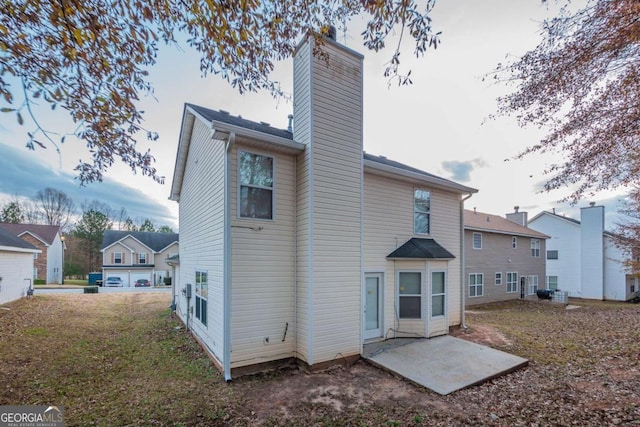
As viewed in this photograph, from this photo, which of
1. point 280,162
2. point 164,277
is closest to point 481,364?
point 280,162

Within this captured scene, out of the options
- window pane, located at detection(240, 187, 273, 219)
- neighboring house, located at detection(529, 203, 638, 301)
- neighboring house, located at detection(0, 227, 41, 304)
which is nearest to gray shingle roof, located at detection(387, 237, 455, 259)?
window pane, located at detection(240, 187, 273, 219)

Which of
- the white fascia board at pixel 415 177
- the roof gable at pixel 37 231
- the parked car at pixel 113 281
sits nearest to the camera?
the white fascia board at pixel 415 177

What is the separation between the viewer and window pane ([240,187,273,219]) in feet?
22.2

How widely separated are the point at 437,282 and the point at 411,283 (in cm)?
101

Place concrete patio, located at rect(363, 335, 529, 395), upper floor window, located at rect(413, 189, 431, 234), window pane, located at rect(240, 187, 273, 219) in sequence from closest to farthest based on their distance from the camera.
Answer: concrete patio, located at rect(363, 335, 529, 395), window pane, located at rect(240, 187, 273, 219), upper floor window, located at rect(413, 189, 431, 234)

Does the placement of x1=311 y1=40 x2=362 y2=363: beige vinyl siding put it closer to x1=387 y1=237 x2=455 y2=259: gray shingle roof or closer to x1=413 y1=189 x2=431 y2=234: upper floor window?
x1=387 y1=237 x2=455 y2=259: gray shingle roof

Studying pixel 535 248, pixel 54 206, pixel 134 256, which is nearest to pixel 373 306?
pixel 535 248

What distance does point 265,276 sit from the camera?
6.86m

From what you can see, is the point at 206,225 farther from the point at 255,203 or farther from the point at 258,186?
the point at 258,186

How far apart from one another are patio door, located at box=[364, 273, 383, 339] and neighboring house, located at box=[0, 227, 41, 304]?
16128 mm

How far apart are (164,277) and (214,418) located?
1355 inches

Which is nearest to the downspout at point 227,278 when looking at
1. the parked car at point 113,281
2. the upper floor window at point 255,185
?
the upper floor window at point 255,185

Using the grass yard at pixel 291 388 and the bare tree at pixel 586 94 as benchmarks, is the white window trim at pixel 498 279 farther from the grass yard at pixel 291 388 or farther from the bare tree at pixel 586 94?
the bare tree at pixel 586 94

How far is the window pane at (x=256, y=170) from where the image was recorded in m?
6.82
